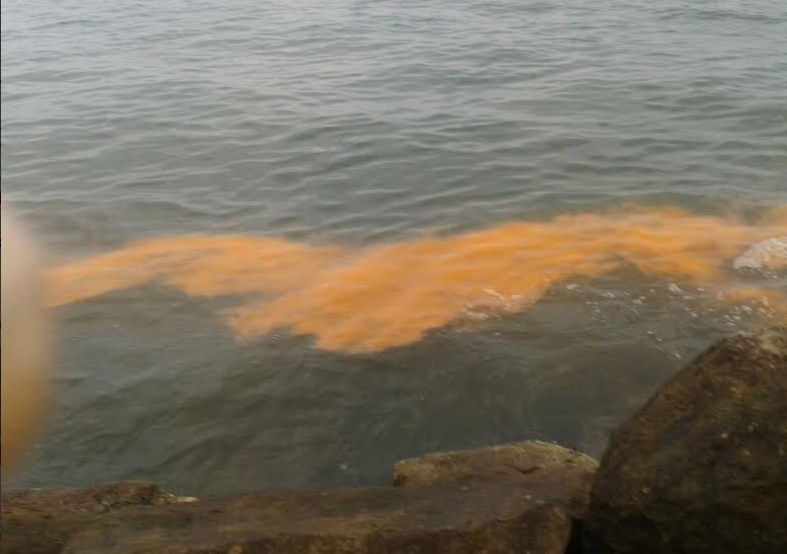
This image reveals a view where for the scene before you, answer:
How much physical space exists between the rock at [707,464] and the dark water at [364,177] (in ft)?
6.35

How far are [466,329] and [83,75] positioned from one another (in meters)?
11.3

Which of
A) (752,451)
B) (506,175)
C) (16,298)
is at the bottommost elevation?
(506,175)

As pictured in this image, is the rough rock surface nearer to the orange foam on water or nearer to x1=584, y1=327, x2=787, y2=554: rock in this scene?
x1=584, y1=327, x2=787, y2=554: rock

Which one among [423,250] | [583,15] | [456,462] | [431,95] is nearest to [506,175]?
[423,250]

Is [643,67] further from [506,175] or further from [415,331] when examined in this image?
[415,331]

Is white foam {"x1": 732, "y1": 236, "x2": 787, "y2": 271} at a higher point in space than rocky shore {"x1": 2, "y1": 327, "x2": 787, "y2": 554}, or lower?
lower

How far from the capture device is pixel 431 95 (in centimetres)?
1290

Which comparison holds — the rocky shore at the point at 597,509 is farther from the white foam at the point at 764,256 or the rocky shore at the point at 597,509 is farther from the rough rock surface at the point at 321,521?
the white foam at the point at 764,256

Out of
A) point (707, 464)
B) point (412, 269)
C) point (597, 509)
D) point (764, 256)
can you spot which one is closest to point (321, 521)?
point (597, 509)

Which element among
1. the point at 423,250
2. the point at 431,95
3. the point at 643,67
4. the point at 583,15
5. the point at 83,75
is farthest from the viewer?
the point at 583,15

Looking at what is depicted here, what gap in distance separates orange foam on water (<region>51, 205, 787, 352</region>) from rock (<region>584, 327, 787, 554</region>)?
3.14 m

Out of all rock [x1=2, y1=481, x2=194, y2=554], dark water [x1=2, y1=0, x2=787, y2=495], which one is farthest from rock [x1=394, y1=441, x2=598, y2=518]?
rock [x1=2, y1=481, x2=194, y2=554]

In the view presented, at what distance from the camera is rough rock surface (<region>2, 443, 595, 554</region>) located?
9.78 ft

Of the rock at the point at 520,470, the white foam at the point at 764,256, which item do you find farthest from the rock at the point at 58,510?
the white foam at the point at 764,256
